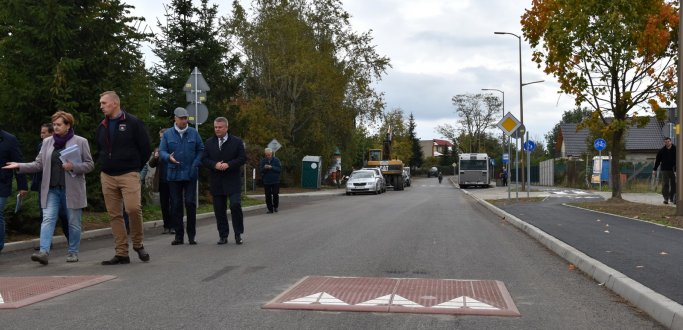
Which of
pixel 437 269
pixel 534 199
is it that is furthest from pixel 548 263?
pixel 534 199

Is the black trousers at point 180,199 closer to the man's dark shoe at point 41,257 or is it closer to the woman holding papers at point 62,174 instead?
the woman holding papers at point 62,174

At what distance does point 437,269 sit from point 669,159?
41.2 ft

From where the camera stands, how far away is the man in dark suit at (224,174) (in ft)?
31.6

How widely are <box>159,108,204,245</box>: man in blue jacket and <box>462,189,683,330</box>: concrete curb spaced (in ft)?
17.3

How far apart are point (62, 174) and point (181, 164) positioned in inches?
74.8

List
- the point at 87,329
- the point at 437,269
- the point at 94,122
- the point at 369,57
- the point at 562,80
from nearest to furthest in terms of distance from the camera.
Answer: the point at 87,329
the point at 437,269
the point at 94,122
the point at 562,80
the point at 369,57

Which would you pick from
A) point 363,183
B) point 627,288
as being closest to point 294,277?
point 627,288

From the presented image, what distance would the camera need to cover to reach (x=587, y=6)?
17.6m

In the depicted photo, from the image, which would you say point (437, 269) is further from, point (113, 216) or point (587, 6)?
point (587, 6)

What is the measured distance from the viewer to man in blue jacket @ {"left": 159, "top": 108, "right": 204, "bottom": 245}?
943 centimetres

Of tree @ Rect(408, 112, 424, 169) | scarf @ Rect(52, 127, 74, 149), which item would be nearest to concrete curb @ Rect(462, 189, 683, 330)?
scarf @ Rect(52, 127, 74, 149)

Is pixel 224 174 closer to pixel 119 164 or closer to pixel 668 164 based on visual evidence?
pixel 119 164

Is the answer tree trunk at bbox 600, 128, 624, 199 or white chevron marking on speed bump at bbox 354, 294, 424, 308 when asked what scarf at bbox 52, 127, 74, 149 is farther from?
tree trunk at bbox 600, 128, 624, 199

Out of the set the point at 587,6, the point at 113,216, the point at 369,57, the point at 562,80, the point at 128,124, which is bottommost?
the point at 113,216
